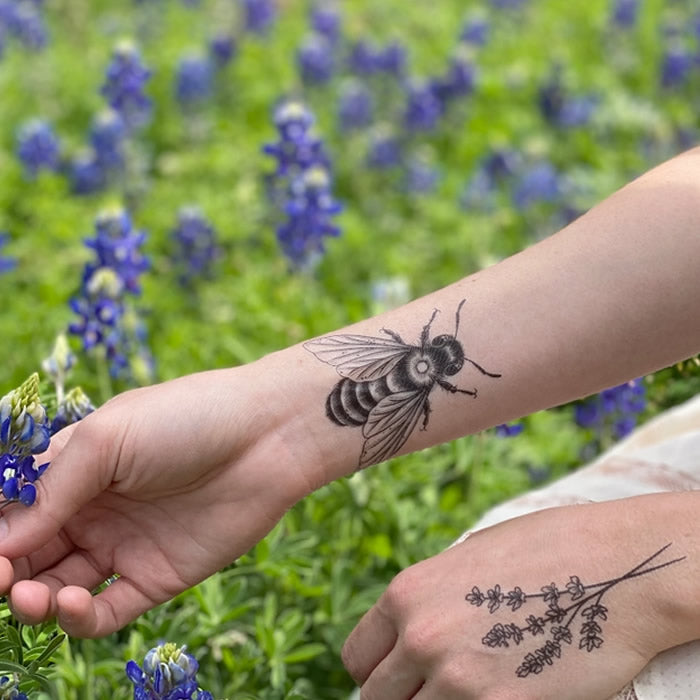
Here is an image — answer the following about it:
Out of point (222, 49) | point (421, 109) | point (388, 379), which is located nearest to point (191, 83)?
point (222, 49)

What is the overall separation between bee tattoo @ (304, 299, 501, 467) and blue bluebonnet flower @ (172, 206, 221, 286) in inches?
74.4

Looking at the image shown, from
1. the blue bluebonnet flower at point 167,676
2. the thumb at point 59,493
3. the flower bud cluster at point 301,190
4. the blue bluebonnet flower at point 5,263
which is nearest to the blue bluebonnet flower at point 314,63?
the flower bud cluster at point 301,190

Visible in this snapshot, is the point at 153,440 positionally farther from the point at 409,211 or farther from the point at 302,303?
the point at 409,211

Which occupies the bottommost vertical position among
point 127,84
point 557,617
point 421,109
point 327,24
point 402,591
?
point 557,617

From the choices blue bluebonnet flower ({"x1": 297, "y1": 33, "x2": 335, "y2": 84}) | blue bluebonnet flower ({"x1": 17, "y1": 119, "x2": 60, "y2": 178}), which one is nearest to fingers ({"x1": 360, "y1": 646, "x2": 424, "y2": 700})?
blue bluebonnet flower ({"x1": 17, "y1": 119, "x2": 60, "y2": 178})

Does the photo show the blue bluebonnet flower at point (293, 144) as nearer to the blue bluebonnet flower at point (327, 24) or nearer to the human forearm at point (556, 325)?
the human forearm at point (556, 325)

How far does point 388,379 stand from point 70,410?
1.76 feet

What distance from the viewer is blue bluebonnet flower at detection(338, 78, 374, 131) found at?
4809 millimetres

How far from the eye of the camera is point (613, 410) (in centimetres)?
262

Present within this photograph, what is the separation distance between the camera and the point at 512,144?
196 inches

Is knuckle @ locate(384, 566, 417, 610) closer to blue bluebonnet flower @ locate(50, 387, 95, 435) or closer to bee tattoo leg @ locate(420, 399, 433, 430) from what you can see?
bee tattoo leg @ locate(420, 399, 433, 430)

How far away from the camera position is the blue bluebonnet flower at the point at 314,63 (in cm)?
500

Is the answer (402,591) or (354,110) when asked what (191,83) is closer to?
(354,110)

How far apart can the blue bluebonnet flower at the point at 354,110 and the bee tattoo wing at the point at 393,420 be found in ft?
9.99
